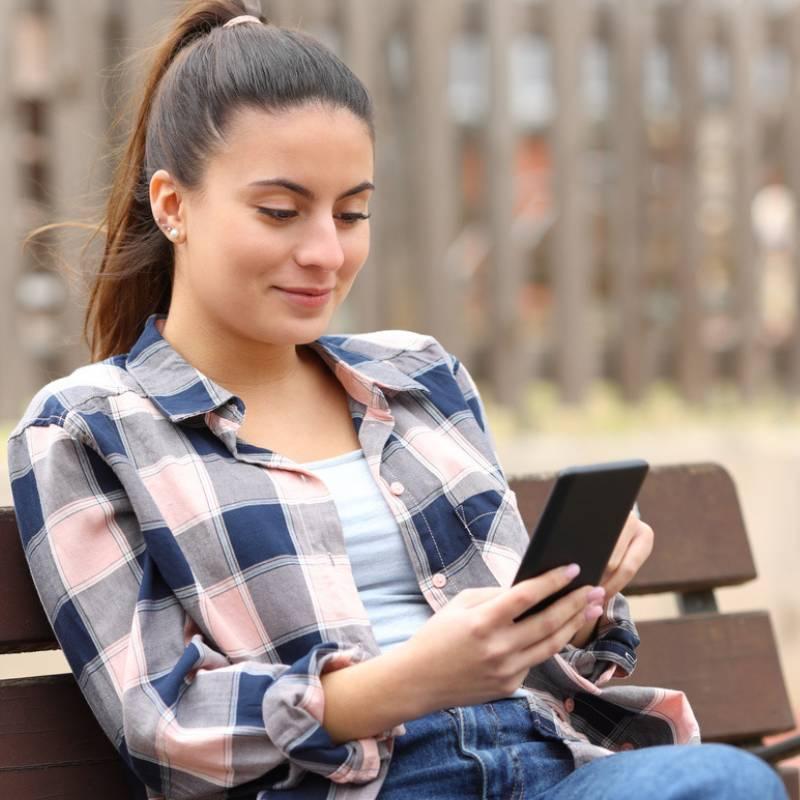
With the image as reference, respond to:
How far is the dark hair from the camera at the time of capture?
6.40 ft

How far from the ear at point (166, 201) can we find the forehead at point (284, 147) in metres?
0.09

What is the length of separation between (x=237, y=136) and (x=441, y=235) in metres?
2.73

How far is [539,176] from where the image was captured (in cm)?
505

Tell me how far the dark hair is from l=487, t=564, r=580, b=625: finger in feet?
2.36

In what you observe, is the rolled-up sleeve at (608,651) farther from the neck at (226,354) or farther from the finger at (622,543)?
the neck at (226,354)

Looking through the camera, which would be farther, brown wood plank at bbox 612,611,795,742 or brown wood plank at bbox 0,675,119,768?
brown wood plank at bbox 612,611,795,742

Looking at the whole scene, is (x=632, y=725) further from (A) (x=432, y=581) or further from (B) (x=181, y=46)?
(B) (x=181, y=46)

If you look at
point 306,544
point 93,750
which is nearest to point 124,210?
point 306,544

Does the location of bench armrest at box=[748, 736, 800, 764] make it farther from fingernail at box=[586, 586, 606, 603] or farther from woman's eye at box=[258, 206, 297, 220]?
woman's eye at box=[258, 206, 297, 220]

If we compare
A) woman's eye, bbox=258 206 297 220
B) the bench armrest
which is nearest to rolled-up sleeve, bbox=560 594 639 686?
the bench armrest

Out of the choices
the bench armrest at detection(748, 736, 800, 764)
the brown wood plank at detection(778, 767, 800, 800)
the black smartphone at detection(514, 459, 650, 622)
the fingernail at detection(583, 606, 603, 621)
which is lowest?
the brown wood plank at detection(778, 767, 800, 800)

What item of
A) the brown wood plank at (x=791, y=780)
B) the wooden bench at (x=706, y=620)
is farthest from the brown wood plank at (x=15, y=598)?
the brown wood plank at (x=791, y=780)

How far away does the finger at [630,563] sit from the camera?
1.97 metres

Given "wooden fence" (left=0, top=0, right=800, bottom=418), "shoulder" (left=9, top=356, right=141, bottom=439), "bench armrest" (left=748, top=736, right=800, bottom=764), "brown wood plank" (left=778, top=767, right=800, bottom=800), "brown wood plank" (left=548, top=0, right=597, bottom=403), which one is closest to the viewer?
"bench armrest" (left=748, top=736, right=800, bottom=764)
